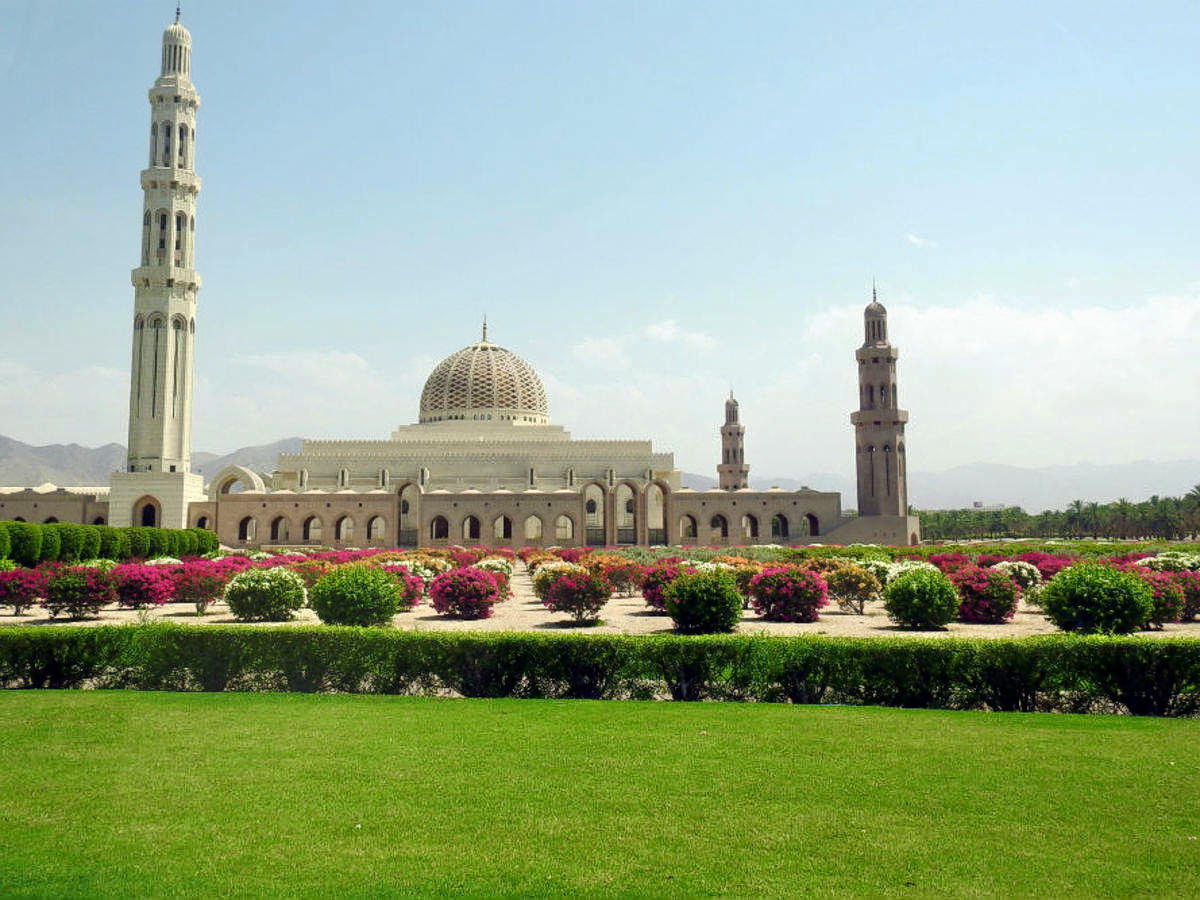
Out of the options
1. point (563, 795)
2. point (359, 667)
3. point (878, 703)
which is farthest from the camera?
point (359, 667)

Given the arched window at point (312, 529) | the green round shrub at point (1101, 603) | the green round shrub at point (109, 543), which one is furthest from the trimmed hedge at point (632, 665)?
the arched window at point (312, 529)

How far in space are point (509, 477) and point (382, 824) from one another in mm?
44331

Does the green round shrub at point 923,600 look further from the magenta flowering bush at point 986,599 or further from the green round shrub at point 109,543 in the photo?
the green round shrub at point 109,543

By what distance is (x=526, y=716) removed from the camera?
716cm

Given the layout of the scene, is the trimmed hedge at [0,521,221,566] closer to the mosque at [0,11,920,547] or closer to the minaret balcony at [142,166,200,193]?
the mosque at [0,11,920,547]

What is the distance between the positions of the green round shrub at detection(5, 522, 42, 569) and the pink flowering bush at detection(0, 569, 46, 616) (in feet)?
30.9

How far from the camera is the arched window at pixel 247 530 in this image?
142ft

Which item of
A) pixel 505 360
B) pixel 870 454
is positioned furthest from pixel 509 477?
pixel 870 454

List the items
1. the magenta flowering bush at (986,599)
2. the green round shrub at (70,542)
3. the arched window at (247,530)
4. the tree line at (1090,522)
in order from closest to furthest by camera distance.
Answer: the magenta flowering bush at (986,599), the green round shrub at (70,542), the arched window at (247,530), the tree line at (1090,522)

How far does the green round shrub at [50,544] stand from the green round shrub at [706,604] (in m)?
19.3

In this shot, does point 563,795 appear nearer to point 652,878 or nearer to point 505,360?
point 652,878

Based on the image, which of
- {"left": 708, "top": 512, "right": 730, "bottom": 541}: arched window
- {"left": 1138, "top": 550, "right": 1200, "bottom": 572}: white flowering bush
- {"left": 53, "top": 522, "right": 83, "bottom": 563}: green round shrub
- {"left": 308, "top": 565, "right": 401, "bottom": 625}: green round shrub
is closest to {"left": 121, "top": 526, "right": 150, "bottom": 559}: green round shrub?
{"left": 53, "top": 522, "right": 83, "bottom": 563}: green round shrub

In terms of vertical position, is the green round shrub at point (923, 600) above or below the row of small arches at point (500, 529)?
below

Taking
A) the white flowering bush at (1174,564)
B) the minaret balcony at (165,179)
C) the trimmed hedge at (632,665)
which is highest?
the minaret balcony at (165,179)
